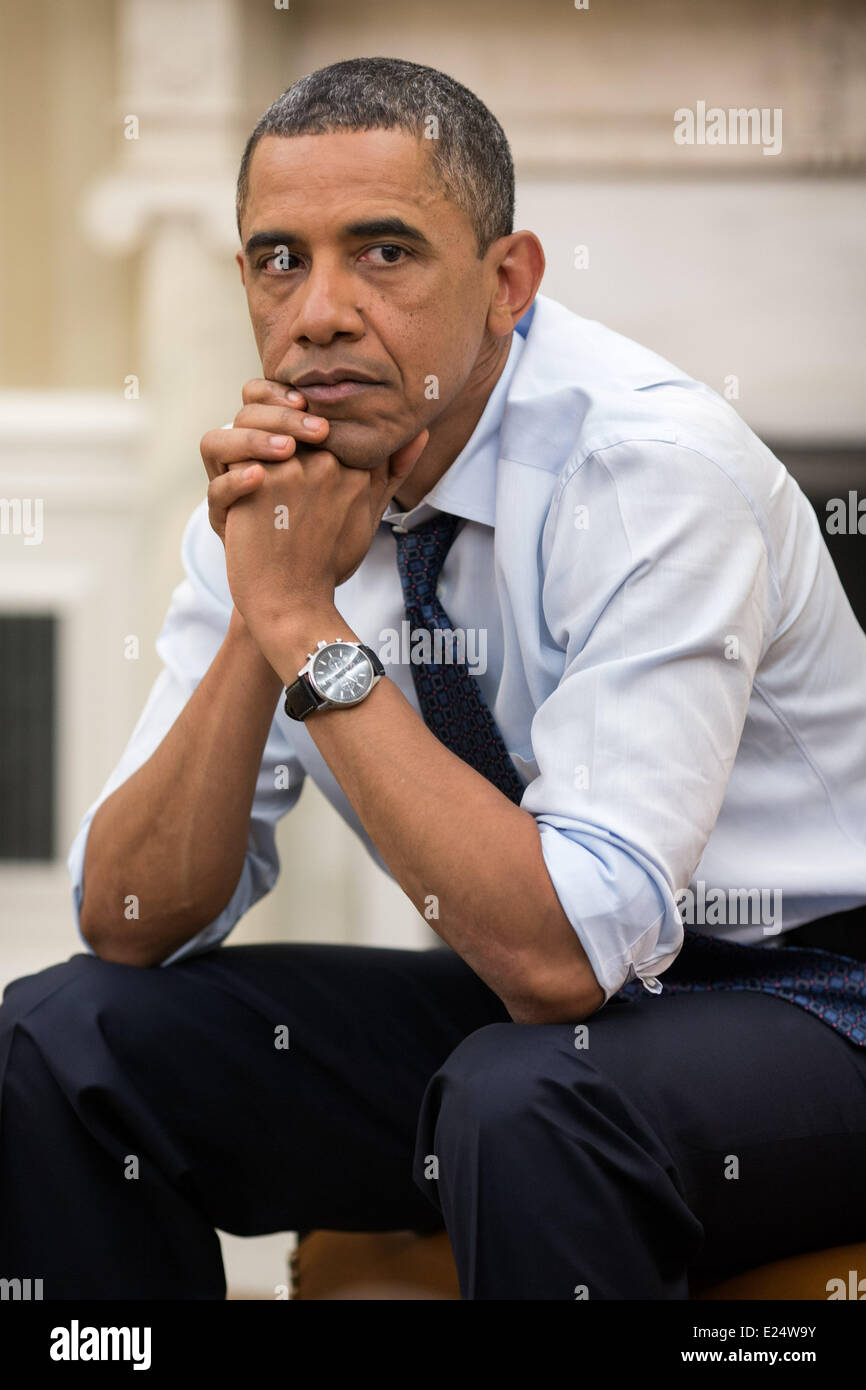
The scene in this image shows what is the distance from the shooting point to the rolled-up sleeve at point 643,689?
2.91ft

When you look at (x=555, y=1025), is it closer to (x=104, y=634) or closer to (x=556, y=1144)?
(x=556, y=1144)

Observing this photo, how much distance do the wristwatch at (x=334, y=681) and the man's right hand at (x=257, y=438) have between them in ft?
0.48

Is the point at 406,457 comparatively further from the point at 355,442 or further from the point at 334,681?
the point at 334,681

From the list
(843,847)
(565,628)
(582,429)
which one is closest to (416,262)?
(582,429)

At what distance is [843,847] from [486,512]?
1.22 feet

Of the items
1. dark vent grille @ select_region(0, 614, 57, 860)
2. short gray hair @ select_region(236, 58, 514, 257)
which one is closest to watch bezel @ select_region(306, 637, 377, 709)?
short gray hair @ select_region(236, 58, 514, 257)

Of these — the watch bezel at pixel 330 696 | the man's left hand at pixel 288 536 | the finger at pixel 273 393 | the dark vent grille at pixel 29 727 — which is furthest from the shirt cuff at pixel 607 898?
the dark vent grille at pixel 29 727

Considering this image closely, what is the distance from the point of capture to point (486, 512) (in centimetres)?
111

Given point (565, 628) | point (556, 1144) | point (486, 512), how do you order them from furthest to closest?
point (486, 512)
point (565, 628)
point (556, 1144)

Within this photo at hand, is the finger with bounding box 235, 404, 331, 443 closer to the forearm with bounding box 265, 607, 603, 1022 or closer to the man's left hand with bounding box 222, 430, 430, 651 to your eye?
the man's left hand with bounding box 222, 430, 430, 651

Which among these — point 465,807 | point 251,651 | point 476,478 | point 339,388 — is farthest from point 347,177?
point 465,807

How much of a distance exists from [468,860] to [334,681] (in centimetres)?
15

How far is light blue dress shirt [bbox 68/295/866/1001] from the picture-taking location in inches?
35.6

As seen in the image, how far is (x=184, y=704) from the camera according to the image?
3.89ft
